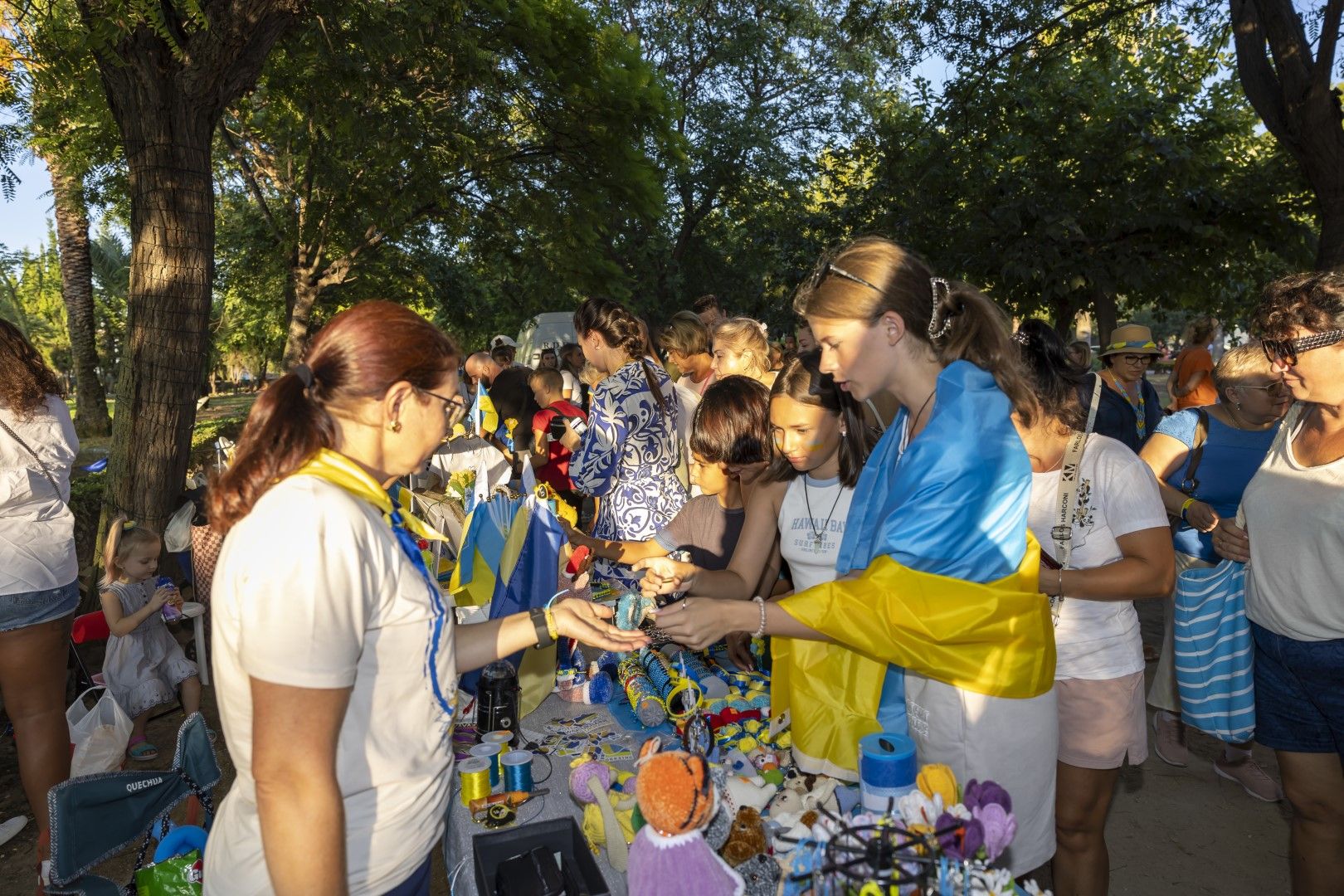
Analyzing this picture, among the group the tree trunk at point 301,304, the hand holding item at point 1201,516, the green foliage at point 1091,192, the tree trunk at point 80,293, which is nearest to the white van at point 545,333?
the tree trunk at point 301,304

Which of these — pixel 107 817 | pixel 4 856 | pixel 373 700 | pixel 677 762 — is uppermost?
pixel 373 700

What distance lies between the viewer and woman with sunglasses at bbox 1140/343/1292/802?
3393mm

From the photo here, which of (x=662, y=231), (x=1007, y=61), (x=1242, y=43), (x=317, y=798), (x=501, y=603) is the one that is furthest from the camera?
(x=662, y=231)

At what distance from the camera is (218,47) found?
184 inches

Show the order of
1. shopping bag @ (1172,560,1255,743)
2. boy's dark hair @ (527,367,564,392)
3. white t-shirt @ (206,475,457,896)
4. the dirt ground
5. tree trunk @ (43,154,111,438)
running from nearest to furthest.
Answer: white t-shirt @ (206,475,457,896), shopping bag @ (1172,560,1255,743), the dirt ground, boy's dark hair @ (527,367,564,392), tree trunk @ (43,154,111,438)

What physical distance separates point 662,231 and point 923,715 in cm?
1546

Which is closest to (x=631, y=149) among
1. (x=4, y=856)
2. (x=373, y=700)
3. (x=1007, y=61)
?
(x=1007, y=61)

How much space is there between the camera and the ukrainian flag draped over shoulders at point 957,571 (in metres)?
1.70

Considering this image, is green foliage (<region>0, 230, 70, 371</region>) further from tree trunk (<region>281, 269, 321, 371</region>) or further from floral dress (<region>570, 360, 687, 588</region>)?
floral dress (<region>570, 360, 687, 588</region>)

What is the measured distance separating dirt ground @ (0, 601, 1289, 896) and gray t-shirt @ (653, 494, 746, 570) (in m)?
1.71

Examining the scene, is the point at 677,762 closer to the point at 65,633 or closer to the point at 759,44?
the point at 65,633

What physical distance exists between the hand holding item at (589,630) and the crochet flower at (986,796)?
85 centimetres

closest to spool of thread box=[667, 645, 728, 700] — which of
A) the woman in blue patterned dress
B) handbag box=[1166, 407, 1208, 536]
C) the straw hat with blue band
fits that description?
the woman in blue patterned dress

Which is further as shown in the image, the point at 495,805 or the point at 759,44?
the point at 759,44
